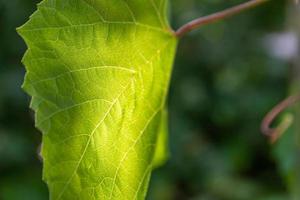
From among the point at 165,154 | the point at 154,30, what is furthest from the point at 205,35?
the point at 154,30

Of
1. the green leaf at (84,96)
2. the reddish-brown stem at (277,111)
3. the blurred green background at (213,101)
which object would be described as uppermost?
the green leaf at (84,96)

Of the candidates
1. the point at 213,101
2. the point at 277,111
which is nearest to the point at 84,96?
the point at 277,111

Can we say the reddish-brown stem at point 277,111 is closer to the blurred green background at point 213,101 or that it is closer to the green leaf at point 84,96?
the green leaf at point 84,96

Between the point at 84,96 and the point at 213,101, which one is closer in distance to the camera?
the point at 84,96

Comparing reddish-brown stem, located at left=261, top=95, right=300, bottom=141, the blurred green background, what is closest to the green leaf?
reddish-brown stem, located at left=261, top=95, right=300, bottom=141

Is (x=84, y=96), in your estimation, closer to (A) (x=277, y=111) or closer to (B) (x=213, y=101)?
(A) (x=277, y=111)

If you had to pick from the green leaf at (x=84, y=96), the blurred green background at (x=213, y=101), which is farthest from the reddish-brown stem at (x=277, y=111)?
the blurred green background at (x=213, y=101)

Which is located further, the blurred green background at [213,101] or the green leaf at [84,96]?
the blurred green background at [213,101]

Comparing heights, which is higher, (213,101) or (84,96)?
(84,96)
